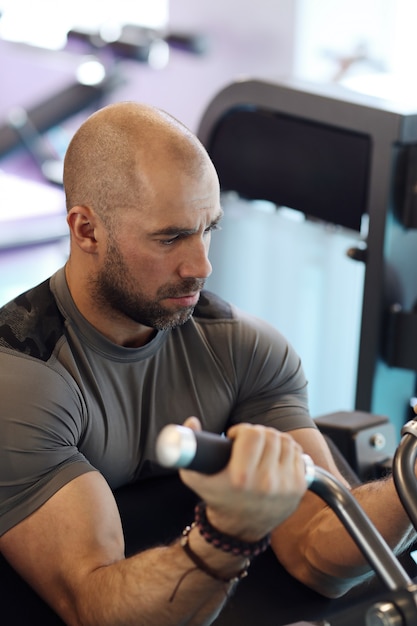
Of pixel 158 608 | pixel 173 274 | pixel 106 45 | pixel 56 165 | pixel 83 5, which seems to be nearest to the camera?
pixel 158 608

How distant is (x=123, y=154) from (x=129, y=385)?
13.5 inches

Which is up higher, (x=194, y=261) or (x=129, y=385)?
(x=194, y=261)

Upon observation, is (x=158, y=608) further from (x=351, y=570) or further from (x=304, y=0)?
(x=304, y=0)

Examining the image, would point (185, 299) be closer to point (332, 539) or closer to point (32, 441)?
point (32, 441)

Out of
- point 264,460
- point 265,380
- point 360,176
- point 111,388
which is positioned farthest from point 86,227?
point 360,176

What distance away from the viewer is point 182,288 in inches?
55.6

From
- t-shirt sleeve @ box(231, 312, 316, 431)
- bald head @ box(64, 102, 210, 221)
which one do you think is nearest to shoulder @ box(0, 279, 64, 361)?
bald head @ box(64, 102, 210, 221)

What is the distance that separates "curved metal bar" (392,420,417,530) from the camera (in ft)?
3.49

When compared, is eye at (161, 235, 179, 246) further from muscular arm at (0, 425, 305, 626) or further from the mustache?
muscular arm at (0, 425, 305, 626)

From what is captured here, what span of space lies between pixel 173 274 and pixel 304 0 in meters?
2.30

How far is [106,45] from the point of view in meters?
4.10

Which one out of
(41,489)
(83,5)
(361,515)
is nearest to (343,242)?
(41,489)

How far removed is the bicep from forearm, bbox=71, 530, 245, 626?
0.10ft

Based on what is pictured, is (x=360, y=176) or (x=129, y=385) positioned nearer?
(x=129, y=385)
